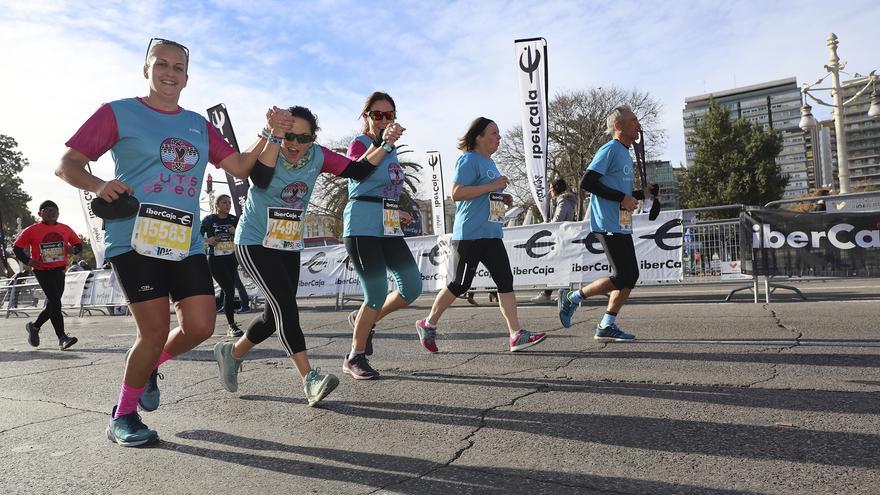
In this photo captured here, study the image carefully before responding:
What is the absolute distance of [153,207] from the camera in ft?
10.2

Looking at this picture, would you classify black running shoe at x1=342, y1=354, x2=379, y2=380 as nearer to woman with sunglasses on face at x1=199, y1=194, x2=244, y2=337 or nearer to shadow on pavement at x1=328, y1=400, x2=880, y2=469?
shadow on pavement at x1=328, y1=400, x2=880, y2=469

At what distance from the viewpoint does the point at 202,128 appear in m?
3.45

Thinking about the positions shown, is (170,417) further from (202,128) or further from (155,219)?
(202,128)

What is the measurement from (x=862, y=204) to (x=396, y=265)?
9.37 meters

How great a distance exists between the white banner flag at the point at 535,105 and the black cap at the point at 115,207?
13.1m

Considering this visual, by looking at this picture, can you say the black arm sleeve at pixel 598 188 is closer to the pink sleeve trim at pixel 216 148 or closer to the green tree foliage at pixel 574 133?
the pink sleeve trim at pixel 216 148

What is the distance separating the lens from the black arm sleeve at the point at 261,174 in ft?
12.1

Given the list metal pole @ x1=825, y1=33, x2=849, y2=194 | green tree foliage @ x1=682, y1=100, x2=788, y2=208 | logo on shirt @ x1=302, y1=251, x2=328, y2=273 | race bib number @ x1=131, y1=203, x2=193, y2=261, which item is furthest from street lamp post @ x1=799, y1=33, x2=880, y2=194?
race bib number @ x1=131, y1=203, x2=193, y2=261

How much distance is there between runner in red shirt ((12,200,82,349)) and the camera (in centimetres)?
816

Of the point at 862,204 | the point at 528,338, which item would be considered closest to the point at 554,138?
the point at 862,204

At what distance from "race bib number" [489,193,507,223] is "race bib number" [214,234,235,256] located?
426cm

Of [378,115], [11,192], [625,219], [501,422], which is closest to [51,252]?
[378,115]

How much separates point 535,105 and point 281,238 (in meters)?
12.3

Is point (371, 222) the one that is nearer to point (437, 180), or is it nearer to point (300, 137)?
point (300, 137)
